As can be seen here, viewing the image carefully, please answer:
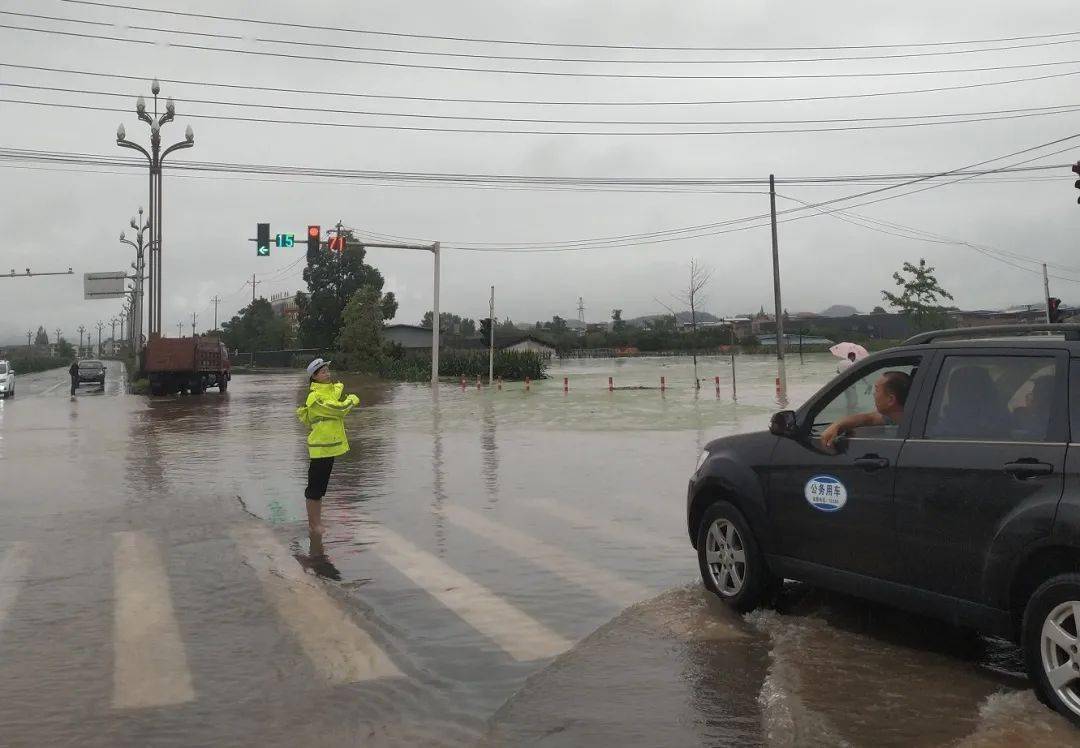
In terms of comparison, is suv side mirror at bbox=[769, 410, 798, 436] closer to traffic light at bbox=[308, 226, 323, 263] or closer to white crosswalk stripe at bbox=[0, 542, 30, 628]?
white crosswalk stripe at bbox=[0, 542, 30, 628]

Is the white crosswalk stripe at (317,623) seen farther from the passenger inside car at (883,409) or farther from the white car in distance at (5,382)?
the white car in distance at (5,382)

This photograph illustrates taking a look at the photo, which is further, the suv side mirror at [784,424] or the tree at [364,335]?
the tree at [364,335]

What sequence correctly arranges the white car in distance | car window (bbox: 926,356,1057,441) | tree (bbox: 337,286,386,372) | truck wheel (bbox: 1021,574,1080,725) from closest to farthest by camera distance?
truck wheel (bbox: 1021,574,1080,725)
car window (bbox: 926,356,1057,441)
the white car in distance
tree (bbox: 337,286,386,372)

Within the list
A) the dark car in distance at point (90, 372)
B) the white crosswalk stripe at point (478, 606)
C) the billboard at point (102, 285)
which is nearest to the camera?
the white crosswalk stripe at point (478, 606)

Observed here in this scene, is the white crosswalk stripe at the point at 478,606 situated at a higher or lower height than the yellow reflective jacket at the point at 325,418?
lower

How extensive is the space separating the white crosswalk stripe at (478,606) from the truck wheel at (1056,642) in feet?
8.06

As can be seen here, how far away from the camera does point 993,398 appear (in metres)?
5.21

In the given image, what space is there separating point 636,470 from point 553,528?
465 centimetres

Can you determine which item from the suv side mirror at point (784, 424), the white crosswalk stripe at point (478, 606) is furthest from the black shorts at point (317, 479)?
the suv side mirror at point (784, 424)

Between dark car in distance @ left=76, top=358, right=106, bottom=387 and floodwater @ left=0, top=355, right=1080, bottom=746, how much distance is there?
4205 cm

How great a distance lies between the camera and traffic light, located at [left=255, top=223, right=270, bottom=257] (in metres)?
33.6

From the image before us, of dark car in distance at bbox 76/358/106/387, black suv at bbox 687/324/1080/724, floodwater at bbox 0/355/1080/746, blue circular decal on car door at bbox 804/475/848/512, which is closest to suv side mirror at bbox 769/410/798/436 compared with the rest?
black suv at bbox 687/324/1080/724

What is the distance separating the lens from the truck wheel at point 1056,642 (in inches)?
174

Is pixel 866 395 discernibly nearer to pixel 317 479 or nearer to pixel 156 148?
pixel 317 479
